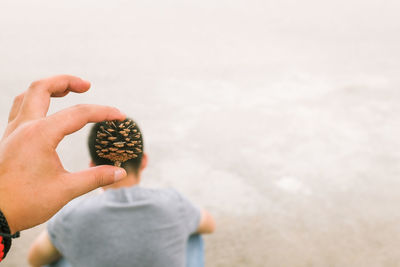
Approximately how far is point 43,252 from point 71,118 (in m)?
0.77

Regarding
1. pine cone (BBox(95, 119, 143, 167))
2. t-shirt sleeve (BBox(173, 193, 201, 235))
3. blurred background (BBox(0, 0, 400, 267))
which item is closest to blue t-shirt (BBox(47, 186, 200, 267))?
t-shirt sleeve (BBox(173, 193, 201, 235))

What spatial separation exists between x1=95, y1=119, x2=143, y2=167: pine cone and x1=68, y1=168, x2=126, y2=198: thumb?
4 cm

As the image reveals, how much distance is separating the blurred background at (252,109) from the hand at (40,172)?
110 centimetres

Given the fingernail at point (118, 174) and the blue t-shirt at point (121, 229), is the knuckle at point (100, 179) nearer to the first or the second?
the fingernail at point (118, 174)

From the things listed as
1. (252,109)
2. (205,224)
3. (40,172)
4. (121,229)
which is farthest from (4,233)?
(252,109)

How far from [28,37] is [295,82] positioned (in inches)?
110

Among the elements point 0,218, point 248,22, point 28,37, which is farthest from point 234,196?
point 248,22

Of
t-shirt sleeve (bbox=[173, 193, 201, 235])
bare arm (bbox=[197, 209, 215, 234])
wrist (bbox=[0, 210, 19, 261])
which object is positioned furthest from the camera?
bare arm (bbox=[197, 209, 215, 234])

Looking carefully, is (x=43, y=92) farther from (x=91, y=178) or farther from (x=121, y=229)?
(x=121, y=229)

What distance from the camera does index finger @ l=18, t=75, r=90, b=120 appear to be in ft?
2.08

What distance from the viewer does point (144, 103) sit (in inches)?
111

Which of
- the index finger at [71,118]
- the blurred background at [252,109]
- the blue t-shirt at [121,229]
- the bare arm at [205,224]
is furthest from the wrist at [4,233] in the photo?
the blurred background at [252,109]

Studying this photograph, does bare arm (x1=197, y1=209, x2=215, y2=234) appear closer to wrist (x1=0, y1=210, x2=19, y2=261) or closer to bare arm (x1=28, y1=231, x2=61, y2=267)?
bare arm (x1=28, y1=231, x2=61, y2=267)

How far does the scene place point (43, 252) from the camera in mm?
1174
